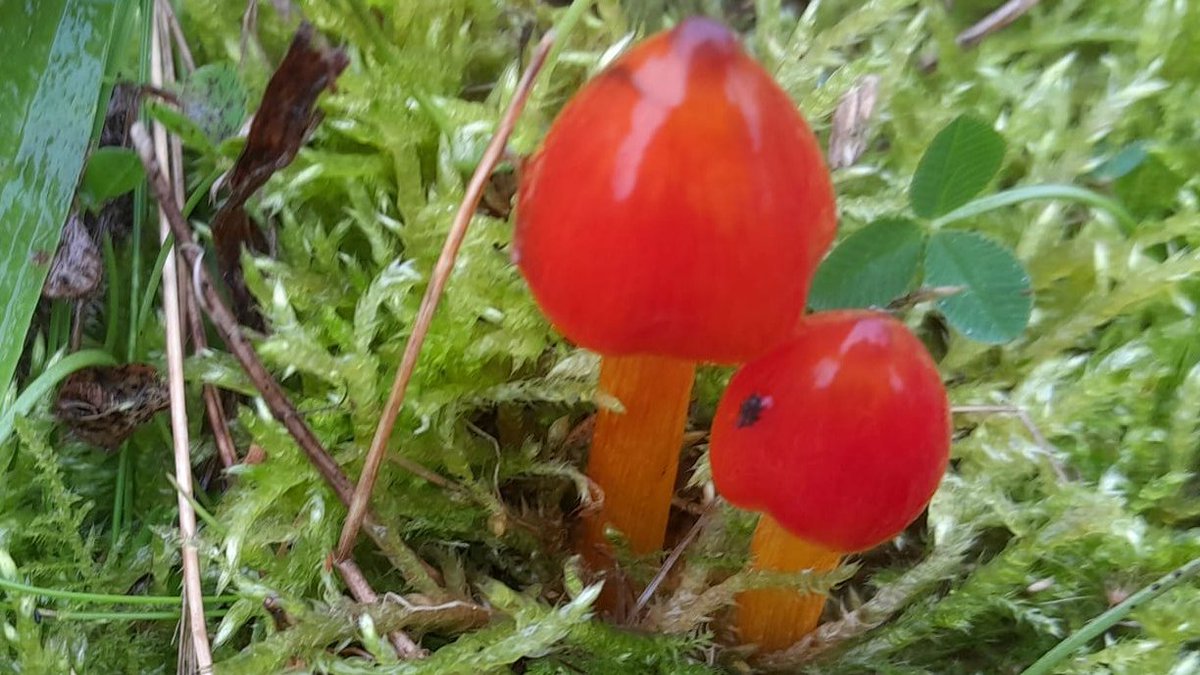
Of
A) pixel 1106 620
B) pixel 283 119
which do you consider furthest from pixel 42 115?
pixel 1106 620

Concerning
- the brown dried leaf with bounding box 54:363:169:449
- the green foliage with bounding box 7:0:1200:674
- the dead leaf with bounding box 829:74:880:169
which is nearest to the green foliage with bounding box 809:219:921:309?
the green foliage with bounding box 7:0:1200:674

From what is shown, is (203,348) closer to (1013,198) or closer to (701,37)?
(701,37)

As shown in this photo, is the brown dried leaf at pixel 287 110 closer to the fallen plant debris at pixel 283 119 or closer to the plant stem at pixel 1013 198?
the fallen plant debris at pixel 283 119

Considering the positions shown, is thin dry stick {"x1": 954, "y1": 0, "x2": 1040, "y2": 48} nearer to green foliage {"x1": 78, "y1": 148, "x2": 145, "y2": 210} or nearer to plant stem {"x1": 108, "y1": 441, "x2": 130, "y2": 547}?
green foliage {"x1": 78, "y1": 148, "x2": 145, "y2": 210}

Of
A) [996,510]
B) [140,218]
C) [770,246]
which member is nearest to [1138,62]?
[996,510]

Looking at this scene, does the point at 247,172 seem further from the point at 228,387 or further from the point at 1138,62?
the point at 1138,62

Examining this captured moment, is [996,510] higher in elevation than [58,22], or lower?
lower
